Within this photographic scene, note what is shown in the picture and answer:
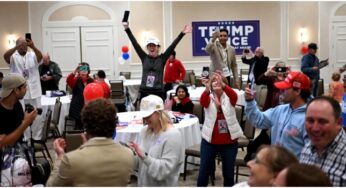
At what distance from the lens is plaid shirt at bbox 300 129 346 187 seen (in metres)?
2.28

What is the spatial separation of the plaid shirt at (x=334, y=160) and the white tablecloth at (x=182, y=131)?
287 centimetres

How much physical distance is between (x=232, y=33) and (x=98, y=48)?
406cm

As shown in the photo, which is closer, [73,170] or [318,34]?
[73,170]

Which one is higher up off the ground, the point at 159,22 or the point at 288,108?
the point at 159,22

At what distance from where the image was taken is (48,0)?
1370cm

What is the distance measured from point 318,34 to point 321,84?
16.1 feet

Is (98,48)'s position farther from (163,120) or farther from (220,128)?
(163,120)

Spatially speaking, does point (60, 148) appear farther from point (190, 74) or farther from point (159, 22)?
point (159, 22)

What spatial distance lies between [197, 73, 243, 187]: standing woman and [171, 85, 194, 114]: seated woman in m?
2.16

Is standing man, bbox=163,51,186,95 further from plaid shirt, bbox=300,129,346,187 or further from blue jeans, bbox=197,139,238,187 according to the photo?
plaid shirt, bbox=300,129,346,187

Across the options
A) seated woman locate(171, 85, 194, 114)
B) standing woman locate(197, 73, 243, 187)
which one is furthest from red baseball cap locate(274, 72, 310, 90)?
seated woman locate(171, 85, 194, 114)

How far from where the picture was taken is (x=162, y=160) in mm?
3316

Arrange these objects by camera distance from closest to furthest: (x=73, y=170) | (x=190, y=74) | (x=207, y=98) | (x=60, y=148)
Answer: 1. (x=73, y=170)
2. (x=60, y=148)
3. (x=207, y=98)
4. (x=190, y=74)

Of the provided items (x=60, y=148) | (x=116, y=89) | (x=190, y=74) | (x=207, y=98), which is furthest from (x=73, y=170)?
(x=190, y=74)
